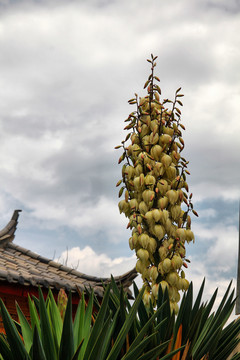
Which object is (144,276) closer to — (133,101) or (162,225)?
(162,225)

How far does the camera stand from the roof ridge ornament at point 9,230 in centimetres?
992

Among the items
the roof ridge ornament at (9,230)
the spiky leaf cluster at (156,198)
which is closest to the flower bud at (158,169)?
the spiky leaf cluster at (156,198)

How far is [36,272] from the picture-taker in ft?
25.8

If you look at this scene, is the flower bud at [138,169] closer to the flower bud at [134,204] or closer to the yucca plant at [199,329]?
the flower bud at [134,204]

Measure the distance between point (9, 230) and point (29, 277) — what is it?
3.71m

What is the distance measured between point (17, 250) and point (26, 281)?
3362 millimetres

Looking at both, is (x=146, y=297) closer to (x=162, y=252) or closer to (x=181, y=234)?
(x=162, y=252)

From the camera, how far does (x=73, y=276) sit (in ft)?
29.5

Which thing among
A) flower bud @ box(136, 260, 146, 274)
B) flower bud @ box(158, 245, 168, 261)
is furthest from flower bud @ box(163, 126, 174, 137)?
flower bud @ box(136, 260, 146, 274)

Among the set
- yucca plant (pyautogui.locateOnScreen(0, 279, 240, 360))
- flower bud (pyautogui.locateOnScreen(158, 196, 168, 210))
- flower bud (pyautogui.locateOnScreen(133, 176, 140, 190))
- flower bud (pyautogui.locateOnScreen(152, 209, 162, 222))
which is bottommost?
yucca plant (pyautogui.locateOnScreen(0, 279, 240, 360))

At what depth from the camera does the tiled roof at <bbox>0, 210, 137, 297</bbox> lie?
6.70 meters

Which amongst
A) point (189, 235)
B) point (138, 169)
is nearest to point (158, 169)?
point (138, 169)

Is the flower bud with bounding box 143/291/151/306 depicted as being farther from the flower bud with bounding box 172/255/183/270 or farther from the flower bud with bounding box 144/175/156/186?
the flower bud with bounding box 144/175/156/186

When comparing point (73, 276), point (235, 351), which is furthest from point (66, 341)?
point (73, 276)
